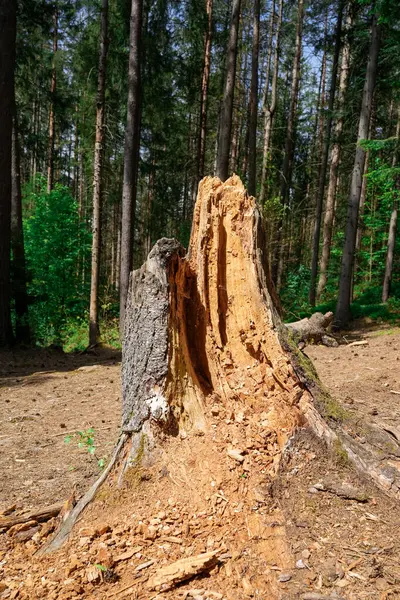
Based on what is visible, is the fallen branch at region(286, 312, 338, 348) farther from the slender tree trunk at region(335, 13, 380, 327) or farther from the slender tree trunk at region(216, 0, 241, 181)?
the slender tree trunk at region(216, 0, 241, 181)

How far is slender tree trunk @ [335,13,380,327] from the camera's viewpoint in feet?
38.6

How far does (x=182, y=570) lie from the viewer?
1893 millimetres

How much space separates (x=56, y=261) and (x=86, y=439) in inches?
435

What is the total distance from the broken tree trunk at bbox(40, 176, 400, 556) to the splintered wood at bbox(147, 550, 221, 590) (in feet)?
1.68

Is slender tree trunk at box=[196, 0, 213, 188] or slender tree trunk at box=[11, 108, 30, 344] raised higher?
slender tree trunk at box=[196, 0, 213, 188]

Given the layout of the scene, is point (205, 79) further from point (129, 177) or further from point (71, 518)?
point (71, 518)

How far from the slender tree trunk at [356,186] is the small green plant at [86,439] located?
9.73 m

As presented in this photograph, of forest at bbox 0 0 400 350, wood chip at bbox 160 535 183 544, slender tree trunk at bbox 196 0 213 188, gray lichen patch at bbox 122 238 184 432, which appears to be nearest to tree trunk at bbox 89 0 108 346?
forest at bbox 0 0 400 350

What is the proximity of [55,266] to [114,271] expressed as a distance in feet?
48.5

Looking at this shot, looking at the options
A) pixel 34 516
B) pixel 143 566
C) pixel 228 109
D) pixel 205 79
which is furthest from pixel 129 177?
pixel 143 566

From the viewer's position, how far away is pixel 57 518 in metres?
2.68

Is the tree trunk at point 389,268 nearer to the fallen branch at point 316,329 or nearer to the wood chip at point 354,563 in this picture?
the fallen branch at point 316,329

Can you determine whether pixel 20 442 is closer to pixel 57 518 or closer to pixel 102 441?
pixel 102 441

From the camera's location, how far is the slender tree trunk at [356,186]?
38.6 ft
